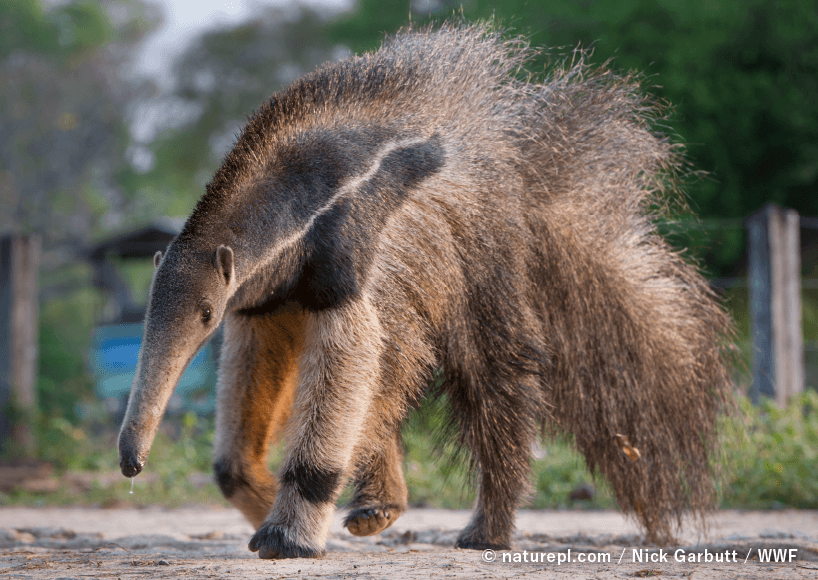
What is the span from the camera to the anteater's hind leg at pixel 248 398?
3.73 meters

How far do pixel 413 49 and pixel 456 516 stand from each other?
312cm

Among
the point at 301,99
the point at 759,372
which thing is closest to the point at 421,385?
the point at 301,99

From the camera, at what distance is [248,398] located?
3756 mm

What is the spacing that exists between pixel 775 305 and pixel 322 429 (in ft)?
17.8

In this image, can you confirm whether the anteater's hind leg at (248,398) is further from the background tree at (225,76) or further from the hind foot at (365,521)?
the background tree at (225,76)

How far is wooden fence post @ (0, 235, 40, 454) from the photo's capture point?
7.62 meters

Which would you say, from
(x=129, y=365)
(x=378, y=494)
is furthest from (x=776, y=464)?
(x=129, y=365)

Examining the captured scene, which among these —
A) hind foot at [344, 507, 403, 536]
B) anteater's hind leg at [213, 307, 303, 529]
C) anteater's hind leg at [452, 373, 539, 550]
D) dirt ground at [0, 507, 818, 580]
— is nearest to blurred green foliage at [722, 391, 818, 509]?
dirt ground at [0, 507, 818, 580]

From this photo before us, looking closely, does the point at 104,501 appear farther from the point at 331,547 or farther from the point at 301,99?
the point at 301,99

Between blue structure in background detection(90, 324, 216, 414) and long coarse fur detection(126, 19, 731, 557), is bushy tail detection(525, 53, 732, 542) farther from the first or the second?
blue structure in background detection(90, 324, 216, 414)

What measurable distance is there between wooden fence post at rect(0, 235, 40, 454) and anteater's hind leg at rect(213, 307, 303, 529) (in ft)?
15.2

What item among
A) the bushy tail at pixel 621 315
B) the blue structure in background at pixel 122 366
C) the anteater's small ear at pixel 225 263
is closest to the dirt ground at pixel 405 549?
the bushy tail at pixel 621 315

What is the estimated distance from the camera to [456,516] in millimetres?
5785

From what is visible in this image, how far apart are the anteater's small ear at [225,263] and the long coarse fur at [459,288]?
6 cm
